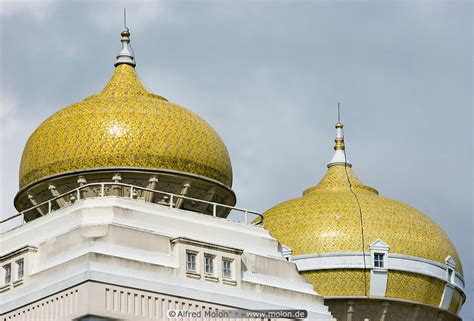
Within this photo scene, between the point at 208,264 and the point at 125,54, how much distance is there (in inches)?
441

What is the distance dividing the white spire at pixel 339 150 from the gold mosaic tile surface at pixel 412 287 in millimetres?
8050

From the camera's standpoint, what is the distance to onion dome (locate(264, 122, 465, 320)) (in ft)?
228

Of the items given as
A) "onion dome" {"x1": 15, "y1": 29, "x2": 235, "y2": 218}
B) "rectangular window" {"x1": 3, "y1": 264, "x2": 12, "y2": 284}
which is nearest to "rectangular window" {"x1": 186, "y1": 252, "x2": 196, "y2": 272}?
"onion dome" {"x1": 15, "y1": 29, "x2": 235, "y2": 218}

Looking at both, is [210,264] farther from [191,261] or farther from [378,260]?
[378,260]

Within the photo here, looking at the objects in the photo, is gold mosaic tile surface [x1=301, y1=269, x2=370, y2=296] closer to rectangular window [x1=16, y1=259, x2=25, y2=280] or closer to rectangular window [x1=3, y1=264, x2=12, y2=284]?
rectangular window [x1=3, y1=264, x2=12, y2=284]

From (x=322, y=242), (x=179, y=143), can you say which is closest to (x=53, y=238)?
(x=179, y=143)

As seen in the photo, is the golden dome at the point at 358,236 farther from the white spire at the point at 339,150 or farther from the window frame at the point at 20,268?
the window frame at the point at 20,268

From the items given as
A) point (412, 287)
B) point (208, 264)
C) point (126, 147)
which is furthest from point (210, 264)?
point (412, 287)

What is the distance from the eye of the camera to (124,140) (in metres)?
55.8

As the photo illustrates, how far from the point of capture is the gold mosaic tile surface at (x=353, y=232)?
69688 millimetres

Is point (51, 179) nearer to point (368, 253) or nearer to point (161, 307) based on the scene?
point (161, 307)

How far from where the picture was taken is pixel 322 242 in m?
70.2

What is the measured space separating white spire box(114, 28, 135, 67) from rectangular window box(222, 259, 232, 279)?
10579mm

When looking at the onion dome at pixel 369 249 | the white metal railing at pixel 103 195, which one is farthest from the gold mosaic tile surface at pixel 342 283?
the white metal railing at pixel 103 195
